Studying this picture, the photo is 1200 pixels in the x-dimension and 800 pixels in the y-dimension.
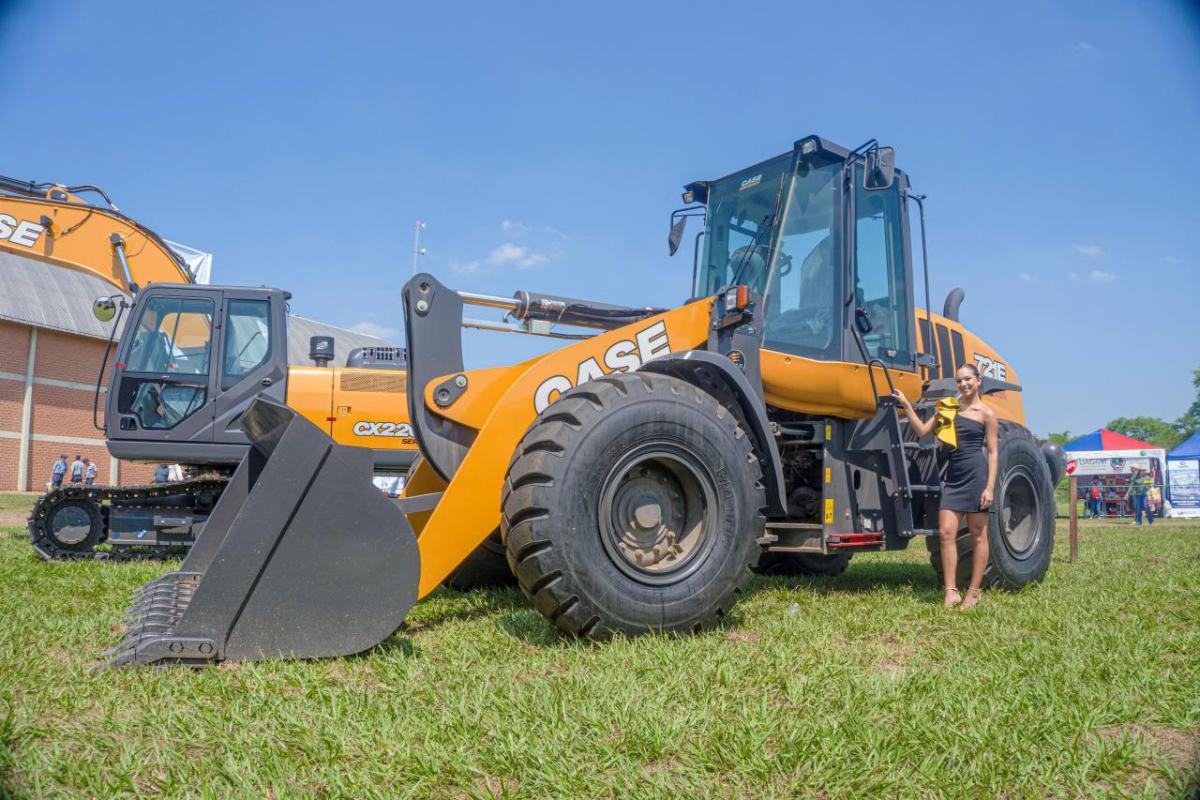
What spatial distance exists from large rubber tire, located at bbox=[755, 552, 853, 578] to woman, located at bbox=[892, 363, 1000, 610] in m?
1.77

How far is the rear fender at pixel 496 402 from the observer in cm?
Result: 434

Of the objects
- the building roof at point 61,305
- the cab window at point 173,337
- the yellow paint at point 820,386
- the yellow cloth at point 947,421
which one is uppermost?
the building roof at point 61,305

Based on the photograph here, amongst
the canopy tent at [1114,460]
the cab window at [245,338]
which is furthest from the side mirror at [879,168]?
the canopy tent at [1114,460]

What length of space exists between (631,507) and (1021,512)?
462cm

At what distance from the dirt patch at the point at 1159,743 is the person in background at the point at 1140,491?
25643 millimetres

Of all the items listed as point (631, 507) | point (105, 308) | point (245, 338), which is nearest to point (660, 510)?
point (631, 507)

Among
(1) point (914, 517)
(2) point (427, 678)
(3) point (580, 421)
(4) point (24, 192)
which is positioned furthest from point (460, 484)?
(4) point (24, 192)

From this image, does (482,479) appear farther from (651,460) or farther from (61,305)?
(61,305)

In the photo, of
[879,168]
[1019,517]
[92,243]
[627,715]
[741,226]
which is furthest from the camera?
[92,243]

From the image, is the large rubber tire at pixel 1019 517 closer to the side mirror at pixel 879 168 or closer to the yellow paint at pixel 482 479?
the side mirror at pixel 879 168

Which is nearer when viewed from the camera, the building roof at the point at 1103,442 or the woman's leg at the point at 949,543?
the woman's leg at the point at 949,543

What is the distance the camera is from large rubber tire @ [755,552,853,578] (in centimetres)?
802

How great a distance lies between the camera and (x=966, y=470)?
6195 mm

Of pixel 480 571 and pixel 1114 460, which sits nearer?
pixel 480 571
